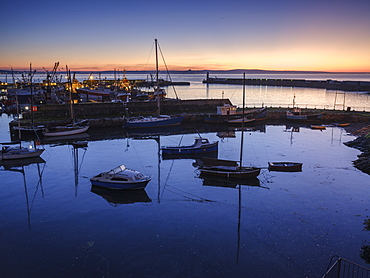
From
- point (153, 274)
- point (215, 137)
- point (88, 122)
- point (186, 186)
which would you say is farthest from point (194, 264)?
point (88, 122)

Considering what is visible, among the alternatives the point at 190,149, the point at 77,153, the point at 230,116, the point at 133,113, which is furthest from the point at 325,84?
the point at 77,153

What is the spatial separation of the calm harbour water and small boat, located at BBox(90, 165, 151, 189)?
2.33 feet

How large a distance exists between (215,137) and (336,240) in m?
24.1

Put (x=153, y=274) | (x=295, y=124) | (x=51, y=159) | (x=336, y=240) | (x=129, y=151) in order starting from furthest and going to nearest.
A: (x=295, y=124) → (x=129, y=151) → (x=51, y=159) → (x=336, y=240) → (x=153, y=274)

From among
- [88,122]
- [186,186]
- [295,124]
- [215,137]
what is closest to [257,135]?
[215,137]

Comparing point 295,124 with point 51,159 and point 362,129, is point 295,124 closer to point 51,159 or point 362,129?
point 362,129

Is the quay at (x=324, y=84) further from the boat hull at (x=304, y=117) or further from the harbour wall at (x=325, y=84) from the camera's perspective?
the boat hull at (x=304, y=117)

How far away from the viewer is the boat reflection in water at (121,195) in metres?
17.9

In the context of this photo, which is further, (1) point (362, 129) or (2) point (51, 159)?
(1) point (362, 129)

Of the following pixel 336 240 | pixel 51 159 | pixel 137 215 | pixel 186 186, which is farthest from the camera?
pixel 51 159

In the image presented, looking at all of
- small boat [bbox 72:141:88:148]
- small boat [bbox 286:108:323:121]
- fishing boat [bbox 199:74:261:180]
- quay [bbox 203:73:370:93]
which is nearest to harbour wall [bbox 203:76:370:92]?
quay [bbox 203:73:370:93]

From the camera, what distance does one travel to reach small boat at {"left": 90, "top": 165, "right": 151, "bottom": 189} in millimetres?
18812

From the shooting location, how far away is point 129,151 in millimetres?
29453

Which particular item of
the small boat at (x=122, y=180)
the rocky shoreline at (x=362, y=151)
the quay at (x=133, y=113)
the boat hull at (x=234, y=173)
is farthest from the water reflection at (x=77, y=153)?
the rocky shoreline at (x=362, y=151)
